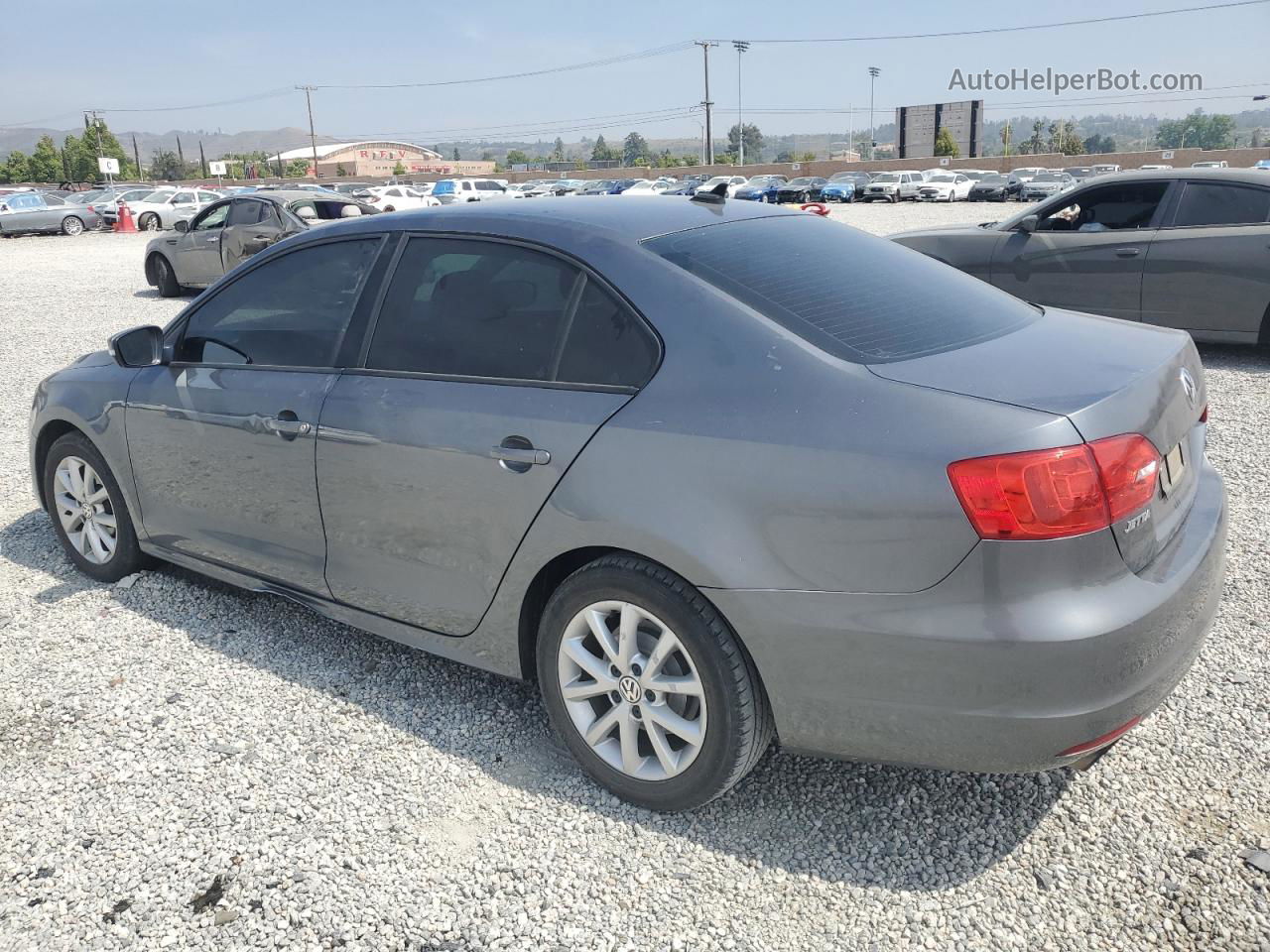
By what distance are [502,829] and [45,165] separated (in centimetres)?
11506

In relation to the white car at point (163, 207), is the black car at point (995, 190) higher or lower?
lower

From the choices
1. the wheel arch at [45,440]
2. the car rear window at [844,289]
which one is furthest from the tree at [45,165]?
the car rear window at [844,289]

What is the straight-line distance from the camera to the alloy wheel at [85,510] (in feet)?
14.9

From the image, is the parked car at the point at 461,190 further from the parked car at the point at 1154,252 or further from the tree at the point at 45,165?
the tree at the point at 45,165

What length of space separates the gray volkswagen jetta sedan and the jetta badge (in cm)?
2

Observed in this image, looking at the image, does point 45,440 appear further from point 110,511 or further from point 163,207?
point 163,207

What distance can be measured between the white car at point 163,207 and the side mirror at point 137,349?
32.4 metres

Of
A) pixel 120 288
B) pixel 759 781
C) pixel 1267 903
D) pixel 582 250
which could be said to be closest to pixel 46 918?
pixel 759 781

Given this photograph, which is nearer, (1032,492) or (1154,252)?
(1032,492)

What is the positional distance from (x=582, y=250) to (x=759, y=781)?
5.46 ft

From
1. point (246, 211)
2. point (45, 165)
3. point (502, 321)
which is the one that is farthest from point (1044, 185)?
point (45, 165)

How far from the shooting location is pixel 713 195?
3705 mm

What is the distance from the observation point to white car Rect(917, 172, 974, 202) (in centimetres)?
4747

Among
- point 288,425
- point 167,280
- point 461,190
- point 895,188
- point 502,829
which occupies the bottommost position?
point 502,829
